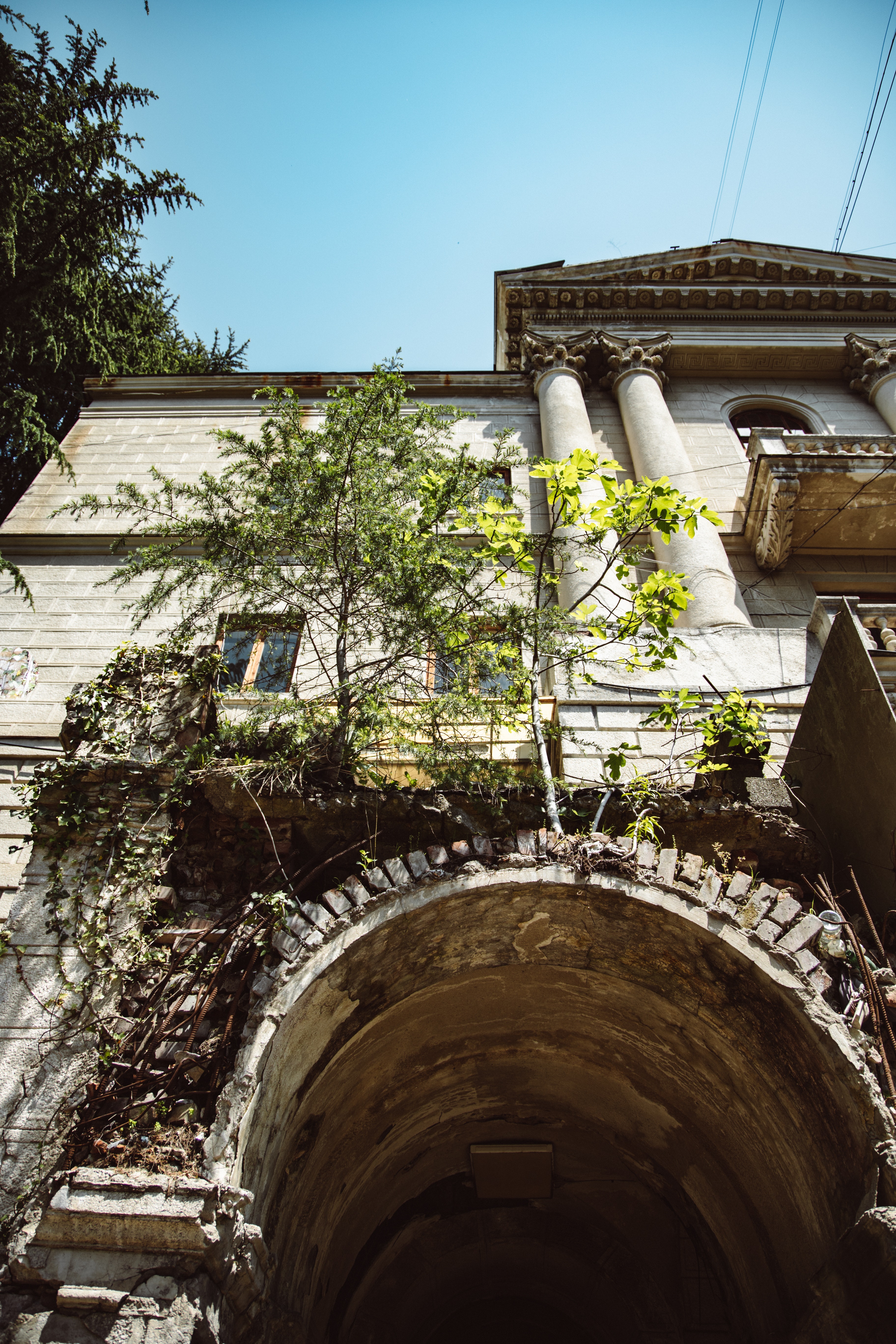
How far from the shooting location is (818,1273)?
395 cm

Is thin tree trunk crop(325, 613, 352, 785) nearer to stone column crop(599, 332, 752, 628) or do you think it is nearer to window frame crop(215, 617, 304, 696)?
window frame crop(215, 617, 304, 696)

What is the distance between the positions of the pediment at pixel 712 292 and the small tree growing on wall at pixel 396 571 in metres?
9.70

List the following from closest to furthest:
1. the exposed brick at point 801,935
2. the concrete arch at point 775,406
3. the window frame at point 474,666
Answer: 1. the exposed brick at point 801,935
2. the window frame at point 474,666
3. the concrete arch at point 775,406

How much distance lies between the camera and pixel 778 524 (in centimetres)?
1180

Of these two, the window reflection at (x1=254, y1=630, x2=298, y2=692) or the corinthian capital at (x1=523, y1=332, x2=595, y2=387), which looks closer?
the window reflection at (x1=254, y1=630, x2=298, y2=692)

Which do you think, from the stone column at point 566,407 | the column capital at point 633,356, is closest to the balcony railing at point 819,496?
the stone column at point 566,407

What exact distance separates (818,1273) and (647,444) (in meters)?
11.9

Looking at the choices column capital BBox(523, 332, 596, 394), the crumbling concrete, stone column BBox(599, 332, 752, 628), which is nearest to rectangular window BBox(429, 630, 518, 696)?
the crumbling concrete

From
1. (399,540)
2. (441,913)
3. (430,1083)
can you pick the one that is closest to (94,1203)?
(441,913)

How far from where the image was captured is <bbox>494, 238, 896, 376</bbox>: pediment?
16109mm

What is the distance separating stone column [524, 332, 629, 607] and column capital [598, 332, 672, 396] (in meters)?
0.37

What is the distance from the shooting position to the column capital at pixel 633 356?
15.1 meters

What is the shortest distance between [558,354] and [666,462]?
146 inches

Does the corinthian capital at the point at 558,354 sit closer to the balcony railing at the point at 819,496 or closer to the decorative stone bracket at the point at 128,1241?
the balcony railing at the point at 819,496
